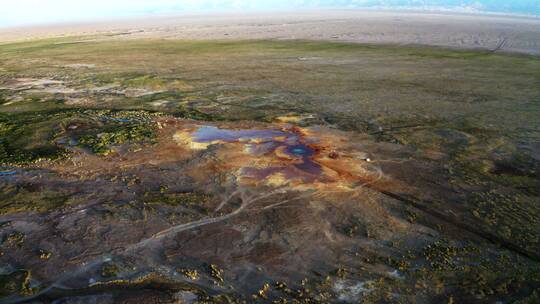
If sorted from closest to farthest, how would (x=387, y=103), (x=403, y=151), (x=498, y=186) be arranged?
1. (x=498, y=186)
2. (x=403, y=151)
3. (x=387, y=103)

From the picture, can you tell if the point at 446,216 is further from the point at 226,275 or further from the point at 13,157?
the point at 13,157

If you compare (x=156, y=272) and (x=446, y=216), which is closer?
(x=156, y=272)

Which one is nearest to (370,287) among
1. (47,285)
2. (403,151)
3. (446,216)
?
(446,216)

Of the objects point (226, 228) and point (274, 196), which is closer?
point (226, 228)
